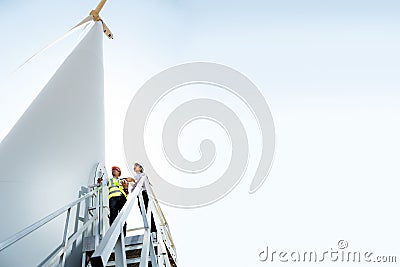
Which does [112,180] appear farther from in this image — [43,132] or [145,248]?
[145,248]

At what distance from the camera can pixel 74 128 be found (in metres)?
6.59

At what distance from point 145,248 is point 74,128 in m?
3.47

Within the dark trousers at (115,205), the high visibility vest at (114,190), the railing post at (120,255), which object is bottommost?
the railing post at (120,255)

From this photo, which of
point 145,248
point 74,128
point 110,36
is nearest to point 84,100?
point 74,128

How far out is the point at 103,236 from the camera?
2.84 metres

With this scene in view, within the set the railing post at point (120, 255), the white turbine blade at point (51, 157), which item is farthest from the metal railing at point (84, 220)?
the railing post at point (120, 255)

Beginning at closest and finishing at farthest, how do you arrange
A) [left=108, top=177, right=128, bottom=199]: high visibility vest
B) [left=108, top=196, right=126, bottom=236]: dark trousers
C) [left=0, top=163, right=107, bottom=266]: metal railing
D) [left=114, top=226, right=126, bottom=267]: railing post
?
[left=114, top=226, right=126, bottom=267]: railing post < [left=0, top=163, right=107, bottom=266]: metal railing < [left=108, top=196, right=126, bottom=236]: dark trousers < [left=108, top=177, right=128, bottom=199]: high visibility vest

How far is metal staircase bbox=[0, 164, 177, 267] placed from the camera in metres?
3.04

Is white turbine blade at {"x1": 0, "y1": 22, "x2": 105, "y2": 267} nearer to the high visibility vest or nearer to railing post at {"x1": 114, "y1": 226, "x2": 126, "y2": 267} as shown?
the high visibility vest

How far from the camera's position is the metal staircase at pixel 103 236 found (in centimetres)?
304

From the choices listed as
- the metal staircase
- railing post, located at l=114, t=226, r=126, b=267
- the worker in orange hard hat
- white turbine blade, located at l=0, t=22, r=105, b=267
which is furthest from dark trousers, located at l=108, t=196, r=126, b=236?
railing post, located at l=114, t=226, r=126, b=267

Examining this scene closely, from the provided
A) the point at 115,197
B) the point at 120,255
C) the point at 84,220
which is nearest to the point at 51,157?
the point at 84,220

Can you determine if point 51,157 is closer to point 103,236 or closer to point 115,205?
point 115,205

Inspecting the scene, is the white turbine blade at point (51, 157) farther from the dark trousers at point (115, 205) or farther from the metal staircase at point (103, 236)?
the dark trousers at point (115, 205)
